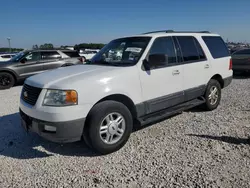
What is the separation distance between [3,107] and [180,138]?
5047 millimetres

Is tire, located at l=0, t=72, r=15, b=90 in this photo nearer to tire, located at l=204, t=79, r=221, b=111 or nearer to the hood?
the hood

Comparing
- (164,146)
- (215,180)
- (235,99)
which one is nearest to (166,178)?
(215,180)

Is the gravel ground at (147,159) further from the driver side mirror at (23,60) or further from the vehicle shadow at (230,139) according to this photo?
the driver side mirror at (23,60)

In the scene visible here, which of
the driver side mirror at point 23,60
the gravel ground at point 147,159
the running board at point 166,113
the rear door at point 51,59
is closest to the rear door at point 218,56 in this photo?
the running board at point 166,113

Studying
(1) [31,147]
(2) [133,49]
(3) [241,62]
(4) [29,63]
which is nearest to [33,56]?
(4) [29,63]

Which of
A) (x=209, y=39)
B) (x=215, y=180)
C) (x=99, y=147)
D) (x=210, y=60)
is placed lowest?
(x=215, y=180)

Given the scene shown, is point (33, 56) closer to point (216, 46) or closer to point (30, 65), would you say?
point (30, 65)

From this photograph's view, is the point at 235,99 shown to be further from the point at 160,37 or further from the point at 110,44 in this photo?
the point at 110,44

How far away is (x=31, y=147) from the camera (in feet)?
12.3

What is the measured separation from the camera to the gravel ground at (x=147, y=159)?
2738 mm

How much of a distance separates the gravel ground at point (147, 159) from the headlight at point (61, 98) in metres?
0.91

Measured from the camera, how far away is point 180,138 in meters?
3.90

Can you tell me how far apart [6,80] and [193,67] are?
8022 mm

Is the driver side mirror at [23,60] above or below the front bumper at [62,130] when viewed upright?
above
